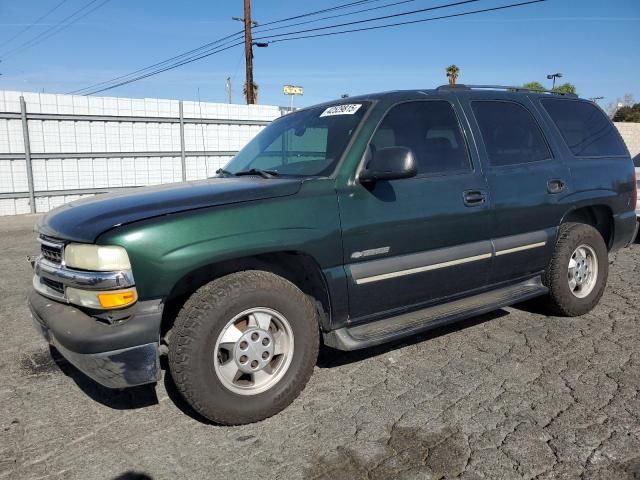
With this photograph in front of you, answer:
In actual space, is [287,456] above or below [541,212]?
below

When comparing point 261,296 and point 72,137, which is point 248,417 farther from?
point 72,137

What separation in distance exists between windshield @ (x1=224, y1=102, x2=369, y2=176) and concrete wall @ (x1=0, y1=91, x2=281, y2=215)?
891cm

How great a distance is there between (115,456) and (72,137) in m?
10.6

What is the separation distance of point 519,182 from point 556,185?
450 millimetres

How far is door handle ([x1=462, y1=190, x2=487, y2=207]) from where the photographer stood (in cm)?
362

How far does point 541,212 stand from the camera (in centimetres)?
408

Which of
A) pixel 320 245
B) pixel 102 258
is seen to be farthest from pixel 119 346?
pixel 320 245

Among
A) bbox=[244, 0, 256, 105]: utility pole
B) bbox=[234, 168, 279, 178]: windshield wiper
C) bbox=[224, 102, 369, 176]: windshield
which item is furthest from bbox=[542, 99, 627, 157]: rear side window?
bbox=[244, 0, 256, 105]: utility pole

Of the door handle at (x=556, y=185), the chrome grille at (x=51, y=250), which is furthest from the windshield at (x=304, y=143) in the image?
the door handle at (x=556, y=185)

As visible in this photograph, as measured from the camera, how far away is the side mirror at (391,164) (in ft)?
10.0

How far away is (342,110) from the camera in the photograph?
3.62 meters

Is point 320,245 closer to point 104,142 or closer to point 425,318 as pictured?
point 425,318

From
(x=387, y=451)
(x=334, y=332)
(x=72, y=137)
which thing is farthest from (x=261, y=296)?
(x=72, y=137)

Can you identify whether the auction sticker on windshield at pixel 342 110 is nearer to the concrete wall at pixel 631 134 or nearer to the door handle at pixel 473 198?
the door handle at pixel 473 198
